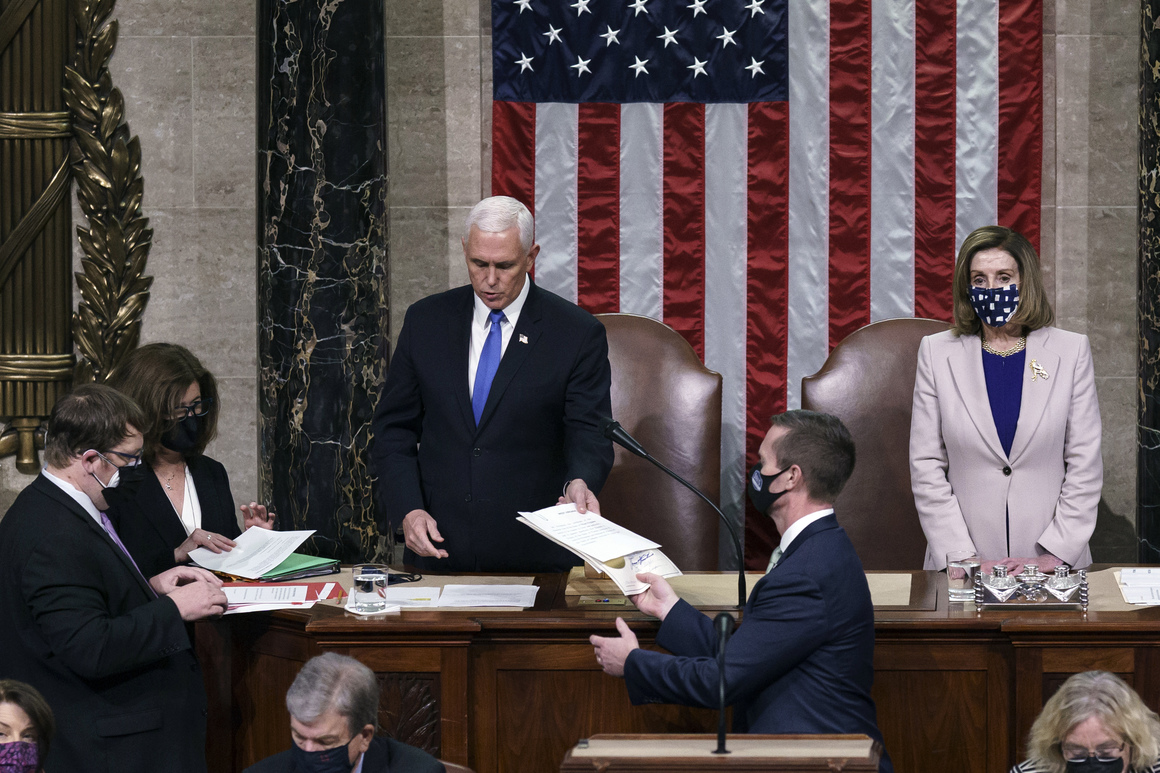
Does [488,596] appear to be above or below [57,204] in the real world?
below

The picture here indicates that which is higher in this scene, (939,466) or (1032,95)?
(1032,95)

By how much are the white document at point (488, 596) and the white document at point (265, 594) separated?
0.44 metres

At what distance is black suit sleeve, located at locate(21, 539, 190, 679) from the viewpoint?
3260 millimetres

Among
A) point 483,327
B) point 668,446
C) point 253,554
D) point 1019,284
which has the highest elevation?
point 1019,284

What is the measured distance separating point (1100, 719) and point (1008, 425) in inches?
69.0

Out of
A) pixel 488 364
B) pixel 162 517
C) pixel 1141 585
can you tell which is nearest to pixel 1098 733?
pixel 1141 585

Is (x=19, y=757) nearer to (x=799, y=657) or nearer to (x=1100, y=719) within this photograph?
(x=799, y=657)

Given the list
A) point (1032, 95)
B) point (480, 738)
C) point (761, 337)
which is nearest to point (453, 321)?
point (480, 738)

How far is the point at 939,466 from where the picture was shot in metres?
4.73

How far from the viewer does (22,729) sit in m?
3.04

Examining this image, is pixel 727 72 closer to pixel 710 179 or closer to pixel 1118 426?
pixel 710 179

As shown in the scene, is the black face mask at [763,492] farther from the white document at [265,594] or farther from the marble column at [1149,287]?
the marble column at [1149,287]

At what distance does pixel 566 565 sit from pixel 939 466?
1380 mm

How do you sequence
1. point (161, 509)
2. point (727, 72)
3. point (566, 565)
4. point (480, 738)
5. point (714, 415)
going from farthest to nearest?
1. point (727, 72)
2. point (714, 415)
3. point (566, 565)
4. point (161, 509)
5. point (480, 738)
